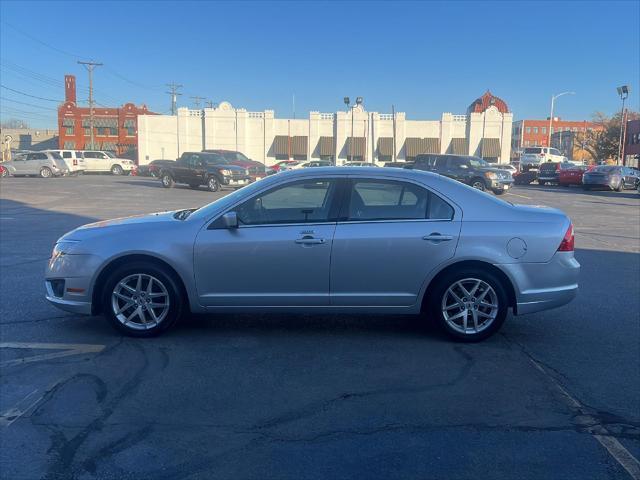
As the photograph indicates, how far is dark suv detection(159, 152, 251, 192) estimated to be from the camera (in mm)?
26000

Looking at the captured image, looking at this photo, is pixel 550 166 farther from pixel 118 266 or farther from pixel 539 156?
pixel 118 266

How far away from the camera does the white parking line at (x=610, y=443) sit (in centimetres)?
322

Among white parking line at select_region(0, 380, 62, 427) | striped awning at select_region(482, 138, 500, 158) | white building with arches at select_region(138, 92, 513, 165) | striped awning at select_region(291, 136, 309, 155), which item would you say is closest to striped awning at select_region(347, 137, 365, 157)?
white building with arches at select_region(138, 92, 513, 165)

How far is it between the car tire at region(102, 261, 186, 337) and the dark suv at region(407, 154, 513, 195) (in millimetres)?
19686

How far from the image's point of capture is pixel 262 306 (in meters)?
5.18

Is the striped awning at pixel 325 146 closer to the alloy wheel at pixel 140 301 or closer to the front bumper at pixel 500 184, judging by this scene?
the front bumper at pixel 500 184

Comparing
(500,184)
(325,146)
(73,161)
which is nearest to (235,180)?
(500,184)

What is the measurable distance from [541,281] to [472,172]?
1944cm

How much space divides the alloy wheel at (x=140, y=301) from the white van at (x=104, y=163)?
Result: 40631mm

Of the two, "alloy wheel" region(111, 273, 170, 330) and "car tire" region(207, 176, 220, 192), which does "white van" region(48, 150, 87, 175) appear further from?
"alloy wheel" region(111, 273, 170, 330)

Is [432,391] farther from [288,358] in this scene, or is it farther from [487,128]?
[487,128]

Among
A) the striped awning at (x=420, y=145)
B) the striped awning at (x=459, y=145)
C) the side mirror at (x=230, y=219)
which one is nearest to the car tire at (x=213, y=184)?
the side mirror at (x=230, y=219)

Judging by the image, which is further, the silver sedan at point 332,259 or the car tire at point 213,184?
the car tire at point 213,184

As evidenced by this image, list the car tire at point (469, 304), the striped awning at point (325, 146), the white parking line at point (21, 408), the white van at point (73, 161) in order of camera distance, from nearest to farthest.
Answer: the white parking line at point (21, 408), the car tire at point (469, 304), the white van at point (73, 161), the striped awning at point (325, 146)
